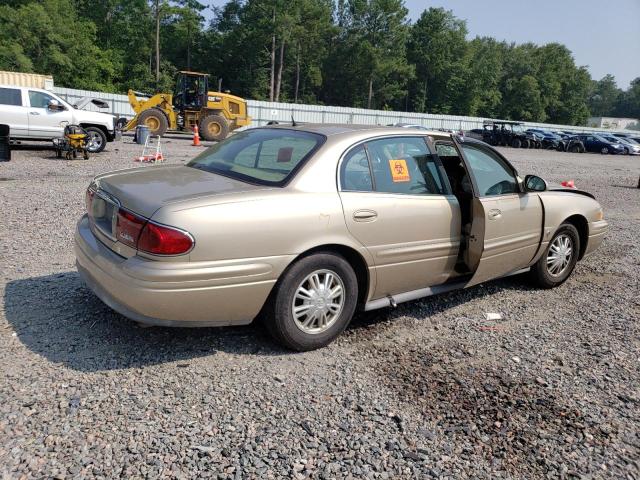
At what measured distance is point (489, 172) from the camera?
4.80 meters

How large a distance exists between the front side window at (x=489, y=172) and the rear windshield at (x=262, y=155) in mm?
1565

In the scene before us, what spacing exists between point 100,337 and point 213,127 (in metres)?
21.1

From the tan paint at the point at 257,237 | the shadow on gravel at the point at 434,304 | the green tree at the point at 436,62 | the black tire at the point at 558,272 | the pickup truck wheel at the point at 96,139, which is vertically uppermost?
the green tree at the point at 436,62

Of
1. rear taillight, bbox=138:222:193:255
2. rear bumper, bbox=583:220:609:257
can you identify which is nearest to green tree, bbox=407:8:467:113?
rear bumper, bbox=583:220:609:257

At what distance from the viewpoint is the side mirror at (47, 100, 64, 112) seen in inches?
571

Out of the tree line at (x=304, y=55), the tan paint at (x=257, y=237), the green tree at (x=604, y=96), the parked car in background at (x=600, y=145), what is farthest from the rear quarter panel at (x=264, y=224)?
the green tree at (x=604, y=96)

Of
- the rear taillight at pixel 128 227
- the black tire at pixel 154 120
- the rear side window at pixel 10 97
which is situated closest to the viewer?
the rear taillight at pixel 128 227

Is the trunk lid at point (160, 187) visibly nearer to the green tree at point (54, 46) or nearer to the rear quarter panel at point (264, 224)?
the rear quarter panel at point (264, 224)

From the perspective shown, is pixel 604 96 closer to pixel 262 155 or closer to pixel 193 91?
pixel 193 91

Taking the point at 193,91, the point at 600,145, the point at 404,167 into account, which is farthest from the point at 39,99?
the point at 600,145

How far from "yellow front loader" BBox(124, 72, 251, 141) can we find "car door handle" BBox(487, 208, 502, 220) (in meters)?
20.4

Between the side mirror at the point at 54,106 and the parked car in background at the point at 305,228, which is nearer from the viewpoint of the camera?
the parked car in background at the point at 305,228

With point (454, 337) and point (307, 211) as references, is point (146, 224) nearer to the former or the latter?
point (307, 211)

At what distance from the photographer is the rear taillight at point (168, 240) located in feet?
10.1
